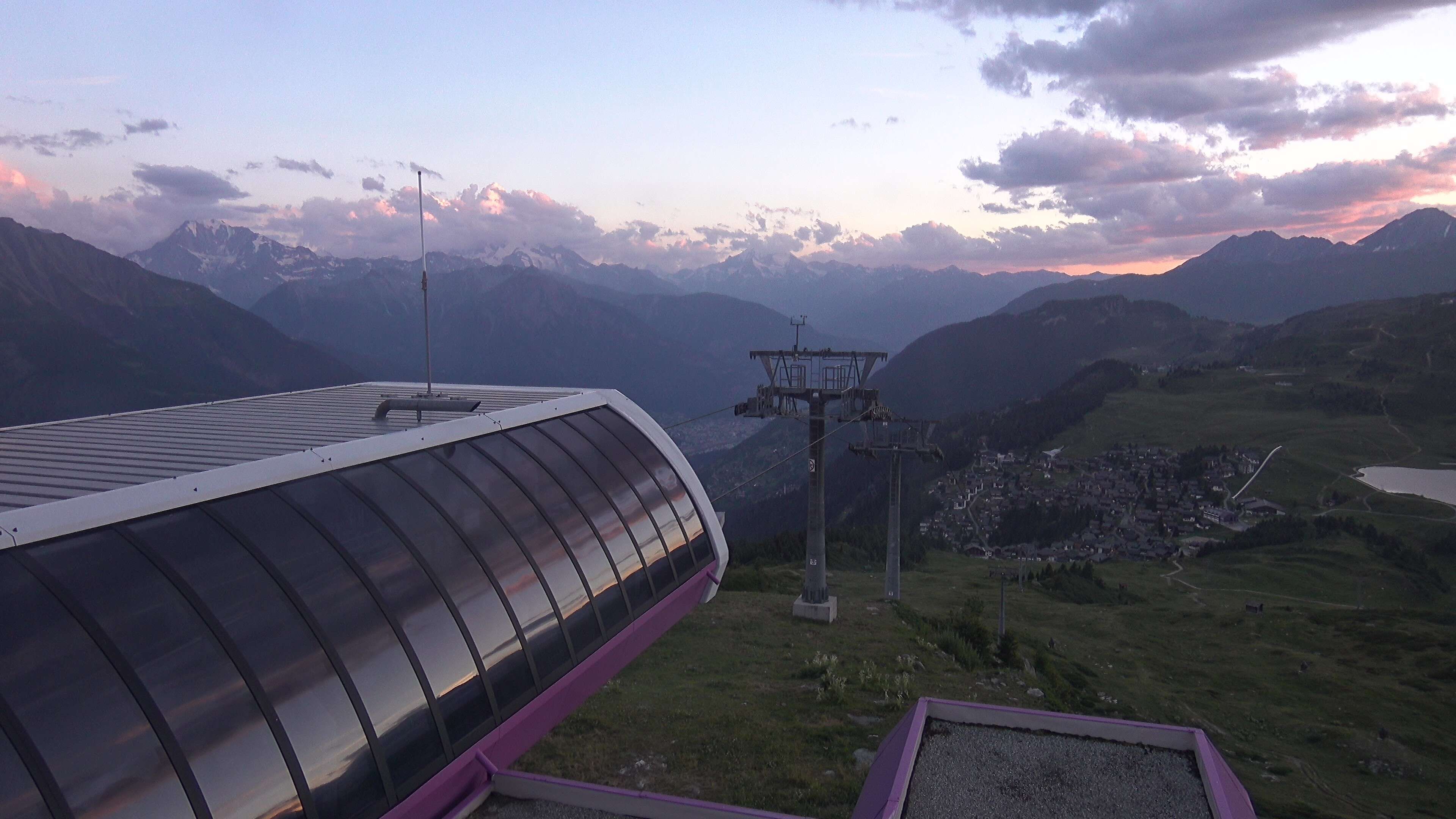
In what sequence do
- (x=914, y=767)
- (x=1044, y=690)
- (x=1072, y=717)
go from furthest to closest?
(x=1044, y=690)
(x=1072, y=717)
(x=914, y=767)

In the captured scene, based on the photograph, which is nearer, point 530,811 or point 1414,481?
point 530,811

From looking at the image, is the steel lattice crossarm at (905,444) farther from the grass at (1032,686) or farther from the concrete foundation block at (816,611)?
the concrete foundation block at (816,611)

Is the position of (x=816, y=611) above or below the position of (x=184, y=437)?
below

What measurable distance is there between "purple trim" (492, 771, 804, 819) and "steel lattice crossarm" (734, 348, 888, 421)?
25.7 metres

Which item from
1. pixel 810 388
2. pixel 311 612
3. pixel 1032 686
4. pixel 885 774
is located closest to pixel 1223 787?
pixel 885 774

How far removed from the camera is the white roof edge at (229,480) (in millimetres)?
8617

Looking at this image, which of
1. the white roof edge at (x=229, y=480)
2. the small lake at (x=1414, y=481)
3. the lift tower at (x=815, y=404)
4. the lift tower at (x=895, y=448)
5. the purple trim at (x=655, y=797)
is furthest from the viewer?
the small lake at (x=1414, y=481)

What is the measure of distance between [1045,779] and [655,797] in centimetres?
621

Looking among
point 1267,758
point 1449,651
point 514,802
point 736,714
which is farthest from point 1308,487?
point 514,802

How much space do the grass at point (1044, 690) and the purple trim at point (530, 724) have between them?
14.5ft

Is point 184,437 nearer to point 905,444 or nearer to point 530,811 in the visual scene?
point 530,811

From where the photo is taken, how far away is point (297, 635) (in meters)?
9.70

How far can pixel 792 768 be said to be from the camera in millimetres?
19312

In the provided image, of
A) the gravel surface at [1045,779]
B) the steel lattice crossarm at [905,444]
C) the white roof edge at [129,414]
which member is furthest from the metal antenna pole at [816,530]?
the gravel surface at [1045,779]
